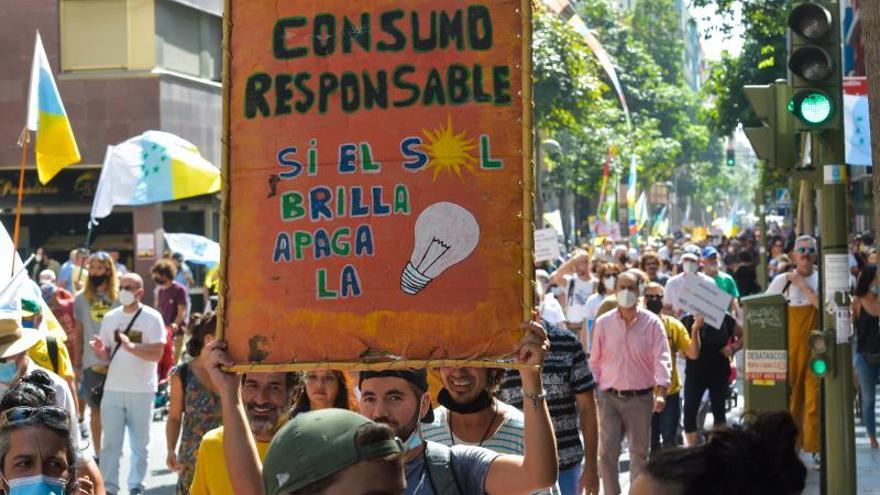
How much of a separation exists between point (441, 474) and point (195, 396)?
3.90 meters

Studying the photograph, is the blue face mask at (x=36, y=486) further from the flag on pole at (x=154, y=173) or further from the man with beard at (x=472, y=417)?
the flag on pole at (x=154, y=173)

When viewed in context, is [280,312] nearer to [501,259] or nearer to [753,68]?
[501,259]

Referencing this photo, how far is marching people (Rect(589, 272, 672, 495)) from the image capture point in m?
11.4

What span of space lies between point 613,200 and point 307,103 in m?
42.7

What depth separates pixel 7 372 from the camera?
818 centimetres

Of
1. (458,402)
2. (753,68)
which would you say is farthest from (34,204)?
(458,402)

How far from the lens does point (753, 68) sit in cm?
3959

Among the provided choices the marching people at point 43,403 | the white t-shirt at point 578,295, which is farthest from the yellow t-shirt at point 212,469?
the white t-shirt at point 578,295

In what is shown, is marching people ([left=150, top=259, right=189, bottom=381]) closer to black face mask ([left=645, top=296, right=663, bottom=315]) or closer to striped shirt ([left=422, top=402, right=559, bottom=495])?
black face mask ([left=645, top=296, right=663, bottom=315])

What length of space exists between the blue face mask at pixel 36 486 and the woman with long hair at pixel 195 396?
268cm

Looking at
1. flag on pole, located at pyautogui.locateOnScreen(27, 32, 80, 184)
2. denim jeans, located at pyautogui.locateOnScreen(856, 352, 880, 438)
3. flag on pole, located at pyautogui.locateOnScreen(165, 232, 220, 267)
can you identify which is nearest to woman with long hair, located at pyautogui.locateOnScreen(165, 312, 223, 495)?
flag on pole, located at pyautogui.locateOnScreen(27, 32, 80, 184)

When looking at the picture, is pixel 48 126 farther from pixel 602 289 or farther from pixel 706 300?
pixel 706 300

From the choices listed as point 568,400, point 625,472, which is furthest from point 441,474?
point 625,472

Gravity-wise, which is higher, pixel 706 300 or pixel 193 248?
pixel 193 248
